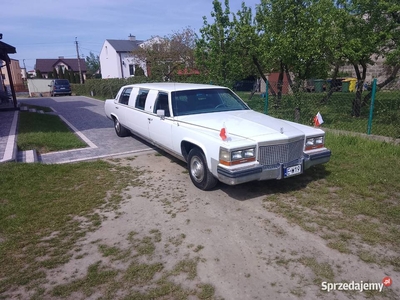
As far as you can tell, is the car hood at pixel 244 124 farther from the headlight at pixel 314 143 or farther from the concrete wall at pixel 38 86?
the concrete wall at pixel 38 86

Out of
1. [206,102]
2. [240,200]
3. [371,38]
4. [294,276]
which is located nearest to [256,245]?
[294,276]

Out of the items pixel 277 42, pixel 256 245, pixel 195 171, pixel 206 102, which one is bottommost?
pixel 256 245

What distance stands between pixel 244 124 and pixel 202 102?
1.40 m

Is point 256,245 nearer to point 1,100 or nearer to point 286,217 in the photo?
point 286,217

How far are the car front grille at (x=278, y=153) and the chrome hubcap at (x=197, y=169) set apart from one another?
103 cm

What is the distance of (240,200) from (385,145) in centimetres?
427

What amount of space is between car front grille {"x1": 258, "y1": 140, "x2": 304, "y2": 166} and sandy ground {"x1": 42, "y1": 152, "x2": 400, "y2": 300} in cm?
65

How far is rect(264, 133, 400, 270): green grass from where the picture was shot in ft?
11.0

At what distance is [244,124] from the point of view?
4.78 m

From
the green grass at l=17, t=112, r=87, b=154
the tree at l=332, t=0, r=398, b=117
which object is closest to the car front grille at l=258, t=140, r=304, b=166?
the green grass at l=17, t=112, r=87, b=154

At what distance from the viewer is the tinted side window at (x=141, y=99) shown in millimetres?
6742

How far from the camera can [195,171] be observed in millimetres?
4961

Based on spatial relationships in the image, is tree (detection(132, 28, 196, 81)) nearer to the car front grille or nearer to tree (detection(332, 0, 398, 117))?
tree (detection(332, 0, 398, 117))

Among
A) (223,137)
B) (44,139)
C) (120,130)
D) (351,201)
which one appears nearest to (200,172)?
(223,137)
